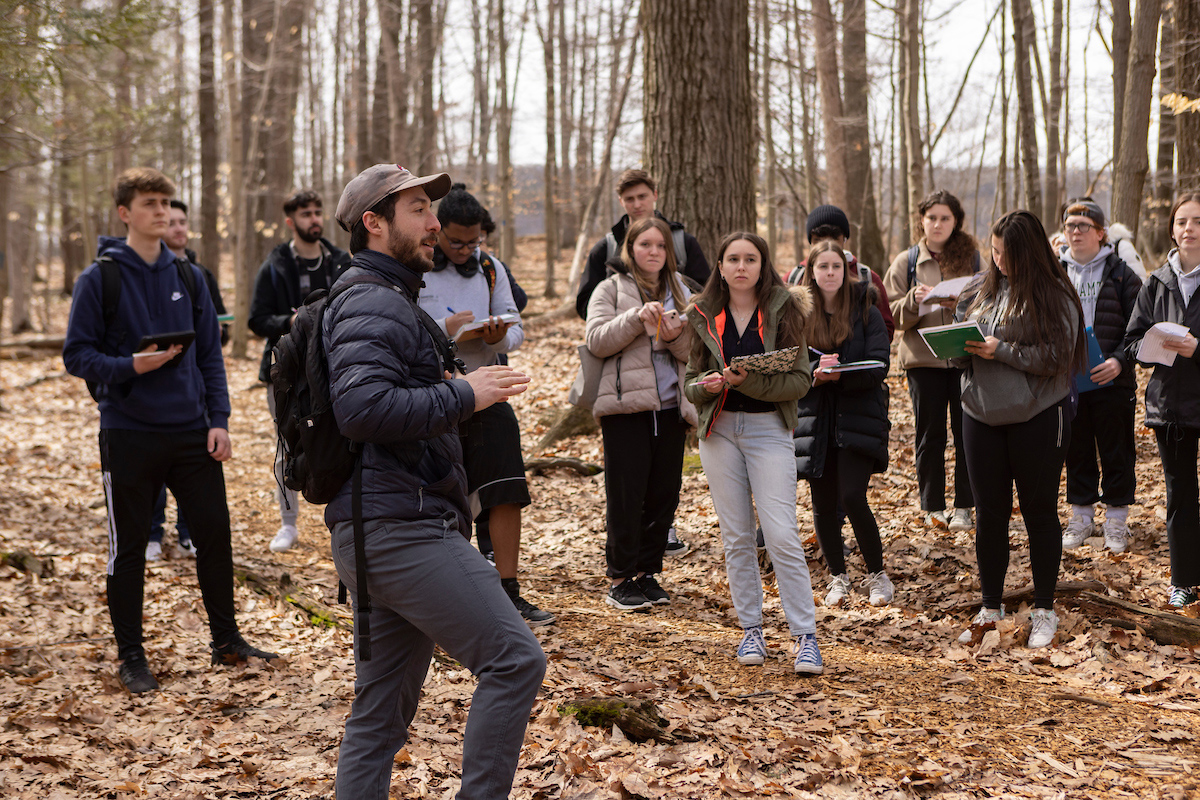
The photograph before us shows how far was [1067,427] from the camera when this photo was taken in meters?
4.92

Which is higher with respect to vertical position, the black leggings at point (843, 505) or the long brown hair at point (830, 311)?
the long brown hair at point (830, 311)

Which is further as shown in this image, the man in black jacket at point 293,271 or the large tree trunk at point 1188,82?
the large tree trunk at point 1188,82

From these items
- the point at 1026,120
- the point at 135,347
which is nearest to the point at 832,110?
the point at 1026,120

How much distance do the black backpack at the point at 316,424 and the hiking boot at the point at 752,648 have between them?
2405 millimetres

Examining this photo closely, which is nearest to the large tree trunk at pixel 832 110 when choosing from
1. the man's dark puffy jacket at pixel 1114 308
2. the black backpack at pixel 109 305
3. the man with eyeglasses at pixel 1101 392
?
the man with eyeglasses at pixel 1101 392

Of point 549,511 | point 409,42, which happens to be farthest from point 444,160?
point 549,511

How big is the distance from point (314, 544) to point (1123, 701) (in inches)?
230

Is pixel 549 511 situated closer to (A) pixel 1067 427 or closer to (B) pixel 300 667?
(B) pixel 300 667

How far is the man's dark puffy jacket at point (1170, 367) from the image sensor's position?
5117mm

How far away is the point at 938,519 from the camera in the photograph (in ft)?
22.3

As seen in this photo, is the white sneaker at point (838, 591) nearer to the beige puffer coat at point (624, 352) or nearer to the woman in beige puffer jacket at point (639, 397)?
the woman in beige puffer jacket at point (639, 397)

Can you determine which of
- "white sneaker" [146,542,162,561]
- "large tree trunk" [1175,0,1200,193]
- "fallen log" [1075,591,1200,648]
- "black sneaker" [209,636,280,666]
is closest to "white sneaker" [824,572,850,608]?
"fallen log" [1075,591,1200,648]

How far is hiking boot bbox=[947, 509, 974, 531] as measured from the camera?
6672mm

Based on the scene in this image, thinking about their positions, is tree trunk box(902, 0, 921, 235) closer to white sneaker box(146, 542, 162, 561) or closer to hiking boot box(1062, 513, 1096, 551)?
hiking boot box(1062, 513, 1096, 551)
